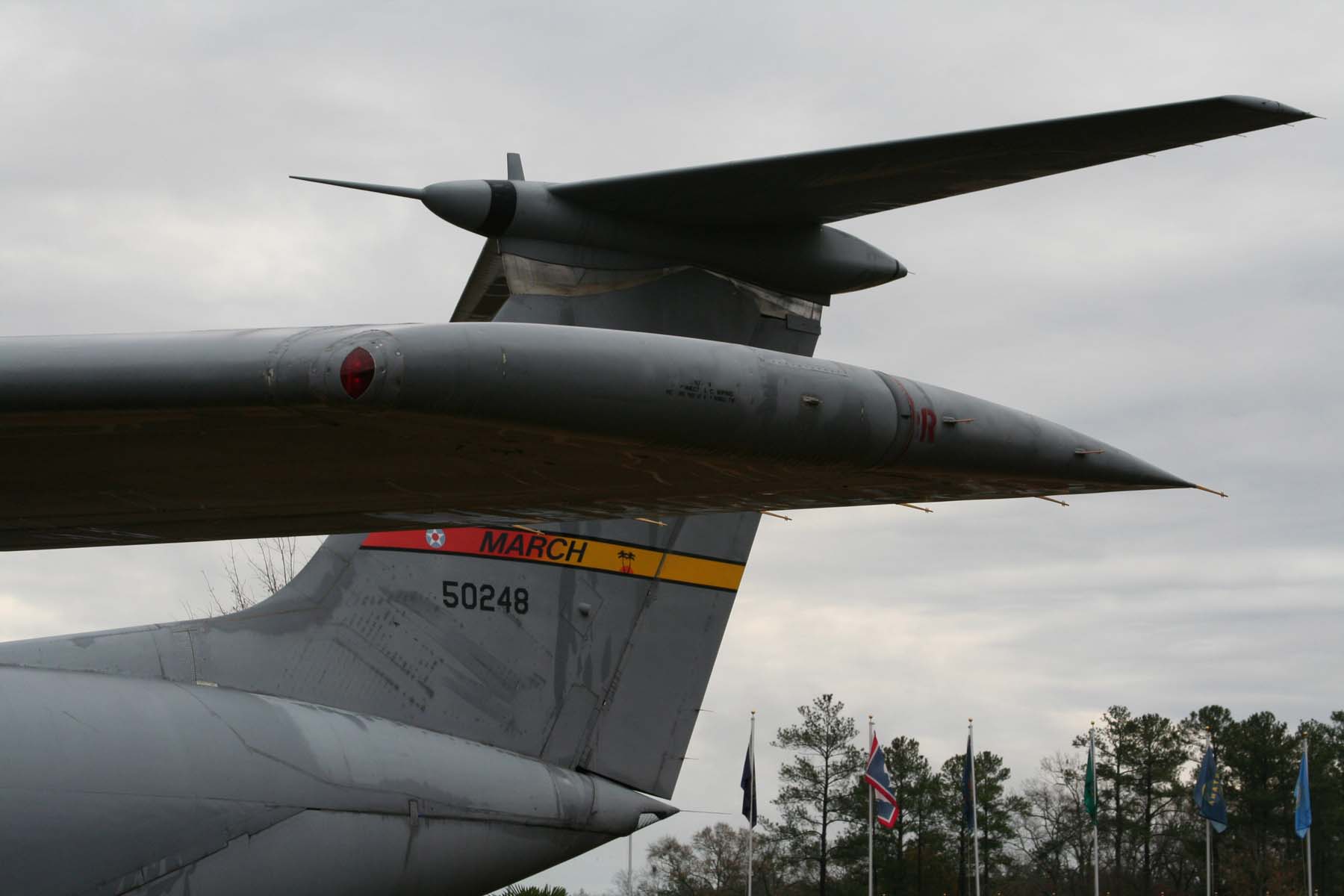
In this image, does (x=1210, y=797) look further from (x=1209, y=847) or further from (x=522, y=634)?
(x=522, y=634)

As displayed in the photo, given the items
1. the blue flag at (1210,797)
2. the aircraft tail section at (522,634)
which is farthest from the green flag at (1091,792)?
the aircraft tail section at (522,634)

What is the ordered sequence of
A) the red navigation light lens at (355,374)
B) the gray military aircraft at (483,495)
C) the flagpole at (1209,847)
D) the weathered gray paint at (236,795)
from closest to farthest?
the red navigation light lens at (355,374)
the gray military aircraft at (483,495)
the weathered gray paint at (236,795)
the flagpole at (1209,847)

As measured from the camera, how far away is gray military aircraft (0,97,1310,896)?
362cm

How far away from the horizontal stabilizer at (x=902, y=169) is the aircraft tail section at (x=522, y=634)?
219 centimetres

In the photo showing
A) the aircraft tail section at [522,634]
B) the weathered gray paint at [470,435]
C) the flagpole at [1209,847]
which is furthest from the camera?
the flagpole at [1209,847]

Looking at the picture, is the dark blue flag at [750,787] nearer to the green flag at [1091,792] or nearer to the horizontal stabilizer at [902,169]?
the green flag at [1091,792]

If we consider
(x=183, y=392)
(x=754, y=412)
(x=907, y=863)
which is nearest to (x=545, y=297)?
(x=754, y=412)

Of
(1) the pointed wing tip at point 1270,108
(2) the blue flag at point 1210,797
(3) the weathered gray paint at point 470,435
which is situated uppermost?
(1) the pointed wing tip at point 1270,108

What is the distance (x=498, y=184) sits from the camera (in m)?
5.34

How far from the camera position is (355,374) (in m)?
3.33

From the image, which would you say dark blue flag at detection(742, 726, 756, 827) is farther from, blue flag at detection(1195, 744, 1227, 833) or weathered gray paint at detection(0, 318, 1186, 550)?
weathered gray paint at detection(0, 318, 1186, 550)

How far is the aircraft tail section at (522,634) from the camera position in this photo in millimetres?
7105

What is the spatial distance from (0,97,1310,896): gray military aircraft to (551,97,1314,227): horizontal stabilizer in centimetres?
1

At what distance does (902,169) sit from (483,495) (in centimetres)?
178
